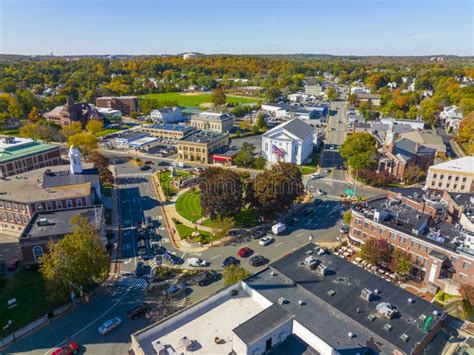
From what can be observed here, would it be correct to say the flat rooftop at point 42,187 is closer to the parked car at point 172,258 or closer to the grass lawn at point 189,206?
the grass lawn at point 189,206

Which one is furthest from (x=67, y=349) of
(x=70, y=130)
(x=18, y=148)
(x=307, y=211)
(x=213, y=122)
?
(x=213, y=122)

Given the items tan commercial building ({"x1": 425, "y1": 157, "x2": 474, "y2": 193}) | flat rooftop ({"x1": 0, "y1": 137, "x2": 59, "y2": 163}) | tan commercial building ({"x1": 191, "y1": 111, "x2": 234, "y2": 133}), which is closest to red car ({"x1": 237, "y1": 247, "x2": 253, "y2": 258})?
tan commercial building ({"x1": 425, "y1": 157, "x2": 474, "y2": 193})

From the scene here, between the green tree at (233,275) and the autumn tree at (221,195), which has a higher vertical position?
the autumn tree at (221,195)

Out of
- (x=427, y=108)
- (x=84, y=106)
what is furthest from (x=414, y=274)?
(x=84, y=106)

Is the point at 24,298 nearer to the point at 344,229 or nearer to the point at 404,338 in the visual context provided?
the point at 404,338

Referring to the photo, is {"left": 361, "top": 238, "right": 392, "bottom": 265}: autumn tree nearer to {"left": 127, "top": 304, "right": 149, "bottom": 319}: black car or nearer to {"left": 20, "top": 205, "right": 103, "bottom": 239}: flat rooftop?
{"left": 127, "top": 304, "right": 149, "bottom": 319}: black car

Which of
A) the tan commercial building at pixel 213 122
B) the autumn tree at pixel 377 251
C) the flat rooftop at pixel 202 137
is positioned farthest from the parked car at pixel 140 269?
the tan commercial building at pixel 213 122
